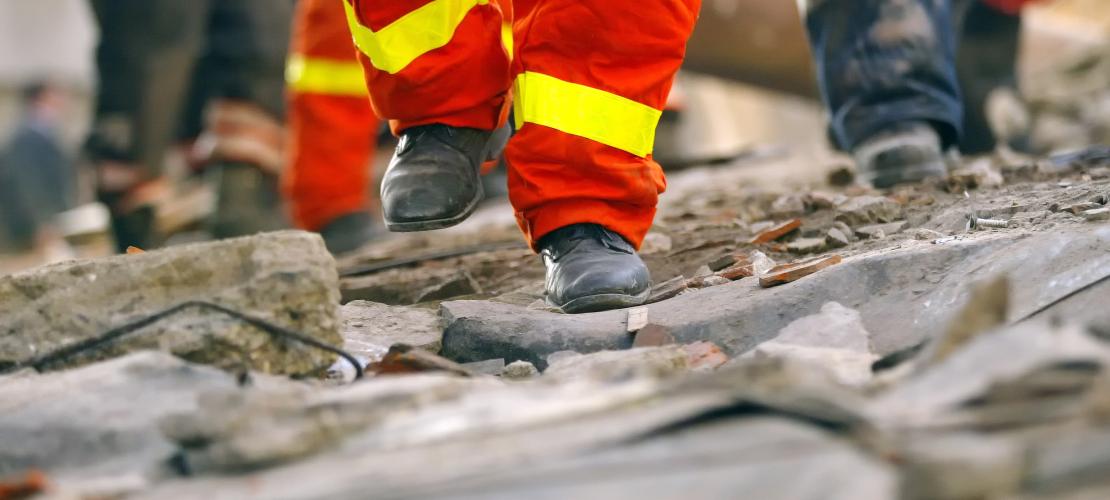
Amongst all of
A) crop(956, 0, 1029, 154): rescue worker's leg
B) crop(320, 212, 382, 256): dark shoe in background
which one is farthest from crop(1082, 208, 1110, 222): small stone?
crop(320, 212, 382, 256): dark shoe in background

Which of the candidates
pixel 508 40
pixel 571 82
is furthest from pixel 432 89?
pixel 508 40

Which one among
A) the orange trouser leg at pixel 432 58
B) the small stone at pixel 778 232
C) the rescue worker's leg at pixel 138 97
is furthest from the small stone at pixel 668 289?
the rescue worker's leg at pixel 138 97

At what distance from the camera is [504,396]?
3.84ft

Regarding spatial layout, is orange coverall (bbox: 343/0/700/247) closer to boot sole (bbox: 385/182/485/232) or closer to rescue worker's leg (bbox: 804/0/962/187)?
boot sole (bbox: 385/182/485/232)

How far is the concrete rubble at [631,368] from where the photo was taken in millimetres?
990

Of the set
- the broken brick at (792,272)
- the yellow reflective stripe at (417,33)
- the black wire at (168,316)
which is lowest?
the broken brick at (792,272)

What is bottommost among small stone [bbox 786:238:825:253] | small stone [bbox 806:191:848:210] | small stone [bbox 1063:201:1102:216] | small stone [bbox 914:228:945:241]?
small stone [bbox 806:191:848:210]

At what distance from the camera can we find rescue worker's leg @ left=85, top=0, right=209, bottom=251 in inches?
179

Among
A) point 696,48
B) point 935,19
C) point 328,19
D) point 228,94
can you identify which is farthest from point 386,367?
point 696,48

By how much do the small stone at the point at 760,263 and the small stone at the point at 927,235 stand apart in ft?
0.83

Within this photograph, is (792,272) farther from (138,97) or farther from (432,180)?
(138,97)

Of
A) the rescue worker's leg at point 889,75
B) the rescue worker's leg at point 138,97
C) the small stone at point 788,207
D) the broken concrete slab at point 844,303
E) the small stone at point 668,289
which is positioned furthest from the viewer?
the rescue worker's leg at point 138,97

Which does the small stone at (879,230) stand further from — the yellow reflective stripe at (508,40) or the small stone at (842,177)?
the small stone at (842,177)

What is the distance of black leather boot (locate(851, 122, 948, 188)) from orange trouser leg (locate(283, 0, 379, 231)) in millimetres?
1910
